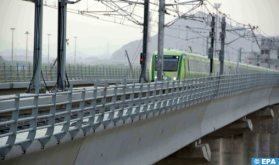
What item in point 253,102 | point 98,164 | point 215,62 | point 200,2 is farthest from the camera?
point 215,62

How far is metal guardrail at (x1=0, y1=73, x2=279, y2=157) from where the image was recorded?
10.2 m

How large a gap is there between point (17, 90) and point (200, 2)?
396 inches

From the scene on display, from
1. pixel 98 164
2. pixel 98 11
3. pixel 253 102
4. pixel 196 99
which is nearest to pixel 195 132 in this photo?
pixel 196 99

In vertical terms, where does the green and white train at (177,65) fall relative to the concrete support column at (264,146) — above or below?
above

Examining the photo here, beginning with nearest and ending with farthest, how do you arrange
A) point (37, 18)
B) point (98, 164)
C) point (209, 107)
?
1. point (98, 164)
2. point (37, 18)
3. point (209, 107)

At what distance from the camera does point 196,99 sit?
2534 cm

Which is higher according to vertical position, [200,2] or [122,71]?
[200,2]

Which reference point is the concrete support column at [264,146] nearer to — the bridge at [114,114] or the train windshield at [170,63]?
the bridge at [114,114]

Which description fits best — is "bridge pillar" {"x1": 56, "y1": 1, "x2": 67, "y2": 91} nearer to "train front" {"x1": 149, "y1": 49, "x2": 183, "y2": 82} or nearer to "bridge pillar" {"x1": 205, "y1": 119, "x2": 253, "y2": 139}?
"train front" {"x1": 149, "y1": 49, "x2": 183, "y2": 82}

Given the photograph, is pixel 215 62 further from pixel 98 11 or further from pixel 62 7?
pixel 62 7

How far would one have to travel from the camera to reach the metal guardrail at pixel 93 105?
1023 cm

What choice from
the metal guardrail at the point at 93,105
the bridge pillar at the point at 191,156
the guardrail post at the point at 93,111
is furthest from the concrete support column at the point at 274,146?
the guardrail post at the point at 93,111

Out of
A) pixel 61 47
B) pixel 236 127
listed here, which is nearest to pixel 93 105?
pixel 61 47

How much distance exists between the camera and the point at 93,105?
43.7 feet
